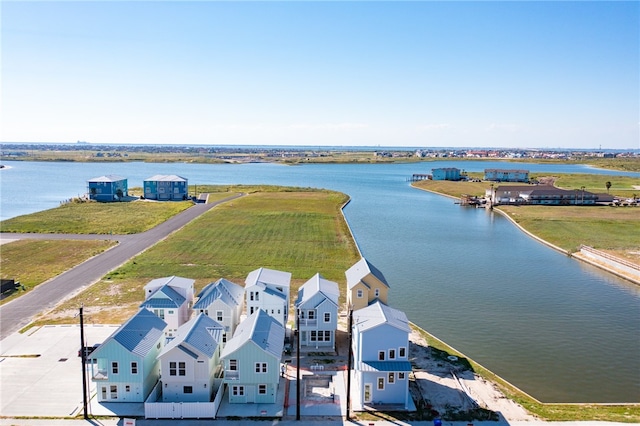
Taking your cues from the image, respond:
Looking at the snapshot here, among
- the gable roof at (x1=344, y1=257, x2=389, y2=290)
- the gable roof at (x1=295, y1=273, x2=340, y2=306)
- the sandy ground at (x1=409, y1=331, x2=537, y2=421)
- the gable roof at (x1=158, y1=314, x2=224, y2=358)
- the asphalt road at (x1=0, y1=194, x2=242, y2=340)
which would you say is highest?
the gable roof at (x1=344, y1=257, x2=389, y2=290)

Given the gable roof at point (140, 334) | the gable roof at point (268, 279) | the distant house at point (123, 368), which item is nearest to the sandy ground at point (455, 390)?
the gable roof at point (268, 279)

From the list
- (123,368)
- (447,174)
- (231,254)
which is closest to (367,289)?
(123,368)

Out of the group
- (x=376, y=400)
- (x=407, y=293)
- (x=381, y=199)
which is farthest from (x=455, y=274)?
(x=381, y=199)

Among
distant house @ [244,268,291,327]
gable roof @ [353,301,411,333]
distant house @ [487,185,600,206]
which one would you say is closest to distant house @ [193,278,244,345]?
distant house @ [244,268,291,327]

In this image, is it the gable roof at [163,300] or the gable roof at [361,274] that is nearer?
the gable roof at [163,300]

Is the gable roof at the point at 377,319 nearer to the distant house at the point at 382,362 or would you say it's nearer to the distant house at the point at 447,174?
the distant house at the point at 382,362

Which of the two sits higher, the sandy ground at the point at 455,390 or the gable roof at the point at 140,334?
the gable roof at the point at 140,334

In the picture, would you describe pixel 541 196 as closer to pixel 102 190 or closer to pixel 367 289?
pixel 367 289

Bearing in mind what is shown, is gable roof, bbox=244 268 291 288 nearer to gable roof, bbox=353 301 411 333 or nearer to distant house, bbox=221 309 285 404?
gable roof, bbox=353 301 411 333
